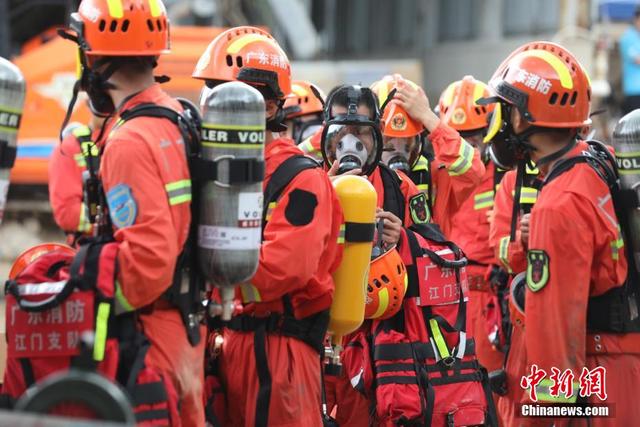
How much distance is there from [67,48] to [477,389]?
9.76 meters

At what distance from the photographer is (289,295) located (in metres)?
5.55

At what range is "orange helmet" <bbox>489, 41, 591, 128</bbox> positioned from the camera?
18.8ft

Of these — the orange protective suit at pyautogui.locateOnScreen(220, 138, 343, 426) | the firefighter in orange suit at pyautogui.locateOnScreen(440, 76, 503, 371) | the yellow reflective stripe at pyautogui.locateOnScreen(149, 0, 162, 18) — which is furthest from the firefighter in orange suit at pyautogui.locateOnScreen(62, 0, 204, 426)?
the firefighter in orange suit at pyautogui.locateOnScreen(440, 76, 503, 371)

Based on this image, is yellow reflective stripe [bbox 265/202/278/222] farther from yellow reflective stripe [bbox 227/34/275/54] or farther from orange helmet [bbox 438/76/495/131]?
orange helmet [bbox 438/76/495/131]

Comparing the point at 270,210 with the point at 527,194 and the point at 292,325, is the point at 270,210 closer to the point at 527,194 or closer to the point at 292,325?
the point at 292,325

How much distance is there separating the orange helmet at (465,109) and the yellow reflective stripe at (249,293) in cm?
389

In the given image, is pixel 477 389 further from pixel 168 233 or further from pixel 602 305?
pixel 168 233

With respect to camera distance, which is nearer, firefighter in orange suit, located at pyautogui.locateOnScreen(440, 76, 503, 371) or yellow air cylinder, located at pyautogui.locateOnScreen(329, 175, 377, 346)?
yellow air cylinder, located at pyautogui.locateOnScreen(329, 175, 377, 346)

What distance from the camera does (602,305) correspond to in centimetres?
563

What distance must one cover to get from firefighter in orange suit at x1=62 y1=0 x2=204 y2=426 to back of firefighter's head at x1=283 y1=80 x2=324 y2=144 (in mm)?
4008

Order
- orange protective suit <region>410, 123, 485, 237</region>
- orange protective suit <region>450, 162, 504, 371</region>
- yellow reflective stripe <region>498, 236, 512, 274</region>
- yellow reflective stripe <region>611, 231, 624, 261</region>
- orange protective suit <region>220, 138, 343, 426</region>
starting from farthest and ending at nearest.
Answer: orange protective suit <region>450, 162, 504, 371</region>, orange protective suit <region>410, 123, 485, 237</region>, yellow reflective stripe <region>498, 236, 512, 274</region>, yellow reflective stripe <region>611, 231, 624, 261</region>, orange protective suit <region>220, 138, 343, 426</region>

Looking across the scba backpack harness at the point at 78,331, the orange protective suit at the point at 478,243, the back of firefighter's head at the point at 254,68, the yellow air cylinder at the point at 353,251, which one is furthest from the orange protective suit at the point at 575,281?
the orange protective suit at the point at 478,243

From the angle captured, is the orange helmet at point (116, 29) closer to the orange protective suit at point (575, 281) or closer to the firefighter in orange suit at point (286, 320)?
the firefighter in orange suit at point (286, 320)

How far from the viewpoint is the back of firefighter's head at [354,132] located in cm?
642
